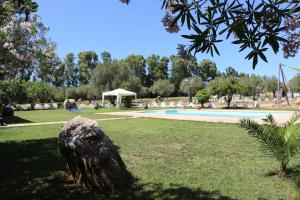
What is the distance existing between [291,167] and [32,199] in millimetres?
5080

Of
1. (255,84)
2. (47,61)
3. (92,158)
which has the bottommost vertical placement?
(92,158)

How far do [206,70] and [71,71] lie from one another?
36680 mm

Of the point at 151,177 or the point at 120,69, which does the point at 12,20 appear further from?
the point at 120,69

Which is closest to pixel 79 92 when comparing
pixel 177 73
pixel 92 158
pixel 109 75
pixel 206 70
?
pixel 109 75

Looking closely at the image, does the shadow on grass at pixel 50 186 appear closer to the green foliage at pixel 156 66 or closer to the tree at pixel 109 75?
the tree at pixel 109 75

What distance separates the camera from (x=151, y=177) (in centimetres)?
665

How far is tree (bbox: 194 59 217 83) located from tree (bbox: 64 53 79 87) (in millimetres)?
32847

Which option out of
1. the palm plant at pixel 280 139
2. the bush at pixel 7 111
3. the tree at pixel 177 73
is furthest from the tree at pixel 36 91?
the palm plant at pixel 280 139

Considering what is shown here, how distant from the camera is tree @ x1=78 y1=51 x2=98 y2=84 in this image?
94188 millimetres

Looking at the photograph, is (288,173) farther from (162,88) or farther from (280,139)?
(162,88)

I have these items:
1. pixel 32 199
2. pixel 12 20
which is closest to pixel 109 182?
pixel 32 199

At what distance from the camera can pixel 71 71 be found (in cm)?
9450

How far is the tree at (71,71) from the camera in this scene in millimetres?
94188

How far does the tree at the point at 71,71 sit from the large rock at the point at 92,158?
8953cm
